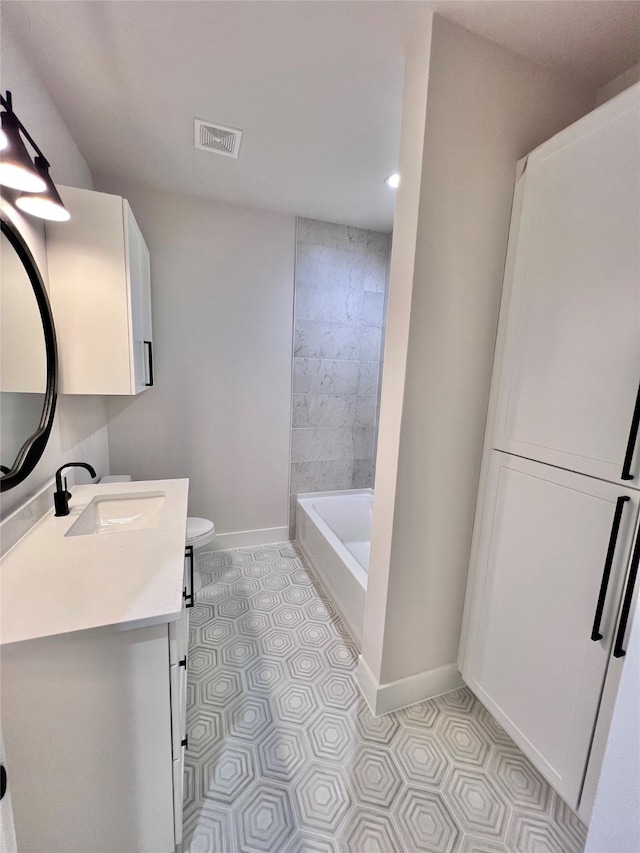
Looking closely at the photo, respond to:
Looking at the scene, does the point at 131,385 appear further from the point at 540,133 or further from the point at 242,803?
the point at 540,133

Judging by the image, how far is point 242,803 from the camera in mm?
1132

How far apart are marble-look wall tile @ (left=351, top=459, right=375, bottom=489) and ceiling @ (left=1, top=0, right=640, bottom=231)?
2002 millimetres

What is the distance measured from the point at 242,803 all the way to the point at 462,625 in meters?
1.02

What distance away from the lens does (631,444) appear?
34.6 inches

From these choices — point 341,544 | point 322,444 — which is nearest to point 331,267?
point 322,444

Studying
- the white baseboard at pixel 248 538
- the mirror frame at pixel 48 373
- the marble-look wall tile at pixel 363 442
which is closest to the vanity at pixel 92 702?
the mirror frame at pixel 48 373

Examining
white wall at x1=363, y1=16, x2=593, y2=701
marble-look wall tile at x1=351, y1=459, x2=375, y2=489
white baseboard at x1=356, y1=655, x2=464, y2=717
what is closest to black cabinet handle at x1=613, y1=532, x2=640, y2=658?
white wall at x1=363, y1=16, x2=593, y2=701

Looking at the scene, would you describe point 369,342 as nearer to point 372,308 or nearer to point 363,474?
point 372,308

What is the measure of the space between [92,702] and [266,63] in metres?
2.04

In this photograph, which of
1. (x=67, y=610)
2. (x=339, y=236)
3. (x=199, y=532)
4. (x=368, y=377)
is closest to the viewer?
(x=67, y=610)

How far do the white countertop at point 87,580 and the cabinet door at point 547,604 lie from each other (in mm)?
1125

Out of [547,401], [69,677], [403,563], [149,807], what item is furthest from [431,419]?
[149,807]

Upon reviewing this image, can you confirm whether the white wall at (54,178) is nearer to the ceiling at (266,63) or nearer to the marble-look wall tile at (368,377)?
the ceiling at (266,63)

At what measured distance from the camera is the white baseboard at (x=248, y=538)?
2.64 metres
